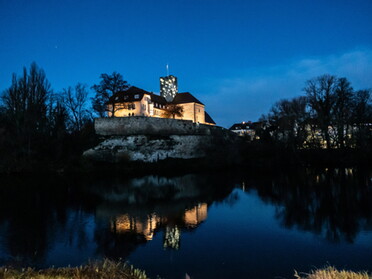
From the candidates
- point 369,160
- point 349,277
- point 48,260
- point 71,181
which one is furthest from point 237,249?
point 369,160

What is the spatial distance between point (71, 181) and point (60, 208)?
10.1m

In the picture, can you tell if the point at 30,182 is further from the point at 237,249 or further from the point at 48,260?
the point at 237,249

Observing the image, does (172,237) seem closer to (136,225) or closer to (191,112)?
(136,225)

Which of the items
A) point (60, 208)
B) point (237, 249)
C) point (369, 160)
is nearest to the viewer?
point (237, 249)

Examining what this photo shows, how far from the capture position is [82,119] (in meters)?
41.5

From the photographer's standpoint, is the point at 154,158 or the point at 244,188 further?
the point at 154,158

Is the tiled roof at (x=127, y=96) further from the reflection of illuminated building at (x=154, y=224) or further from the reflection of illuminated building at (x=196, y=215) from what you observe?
the reflection of illuminated building at (x=154, y=224)

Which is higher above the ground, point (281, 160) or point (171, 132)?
point (171, 132)

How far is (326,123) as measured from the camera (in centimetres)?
3234

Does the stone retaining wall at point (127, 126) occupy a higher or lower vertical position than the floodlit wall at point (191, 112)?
lower

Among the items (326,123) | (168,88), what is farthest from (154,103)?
(326,123)

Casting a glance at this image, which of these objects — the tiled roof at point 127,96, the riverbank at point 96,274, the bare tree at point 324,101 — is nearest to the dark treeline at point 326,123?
the bare tree at point 324,101

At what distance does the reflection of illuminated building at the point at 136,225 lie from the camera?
10773mm

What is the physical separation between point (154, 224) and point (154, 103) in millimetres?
34937
